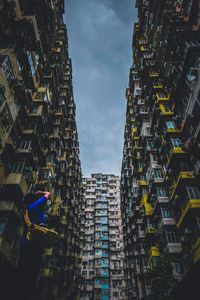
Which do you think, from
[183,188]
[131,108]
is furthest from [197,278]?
[131,108]

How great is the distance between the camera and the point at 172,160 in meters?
22.8

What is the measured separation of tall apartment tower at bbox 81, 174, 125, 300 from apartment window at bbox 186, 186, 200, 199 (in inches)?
1748

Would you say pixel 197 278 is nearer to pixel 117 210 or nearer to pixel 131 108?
pixel 131 108

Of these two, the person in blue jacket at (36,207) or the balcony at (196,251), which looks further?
the balcony at (196,251)

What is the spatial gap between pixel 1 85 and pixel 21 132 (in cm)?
636

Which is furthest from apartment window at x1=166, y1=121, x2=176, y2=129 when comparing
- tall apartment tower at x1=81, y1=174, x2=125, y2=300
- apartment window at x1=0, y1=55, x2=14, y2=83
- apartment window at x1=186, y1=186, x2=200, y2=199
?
tall apartment tower at x1=81, y1=174, x2=125, y2=300

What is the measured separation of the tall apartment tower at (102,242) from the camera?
53.2 m

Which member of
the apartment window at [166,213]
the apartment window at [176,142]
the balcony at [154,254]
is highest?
the apartment window at [176,142]

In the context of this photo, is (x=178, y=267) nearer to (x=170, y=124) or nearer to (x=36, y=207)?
(x=170, y=124)

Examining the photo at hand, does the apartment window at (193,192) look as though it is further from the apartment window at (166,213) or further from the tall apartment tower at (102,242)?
the tall apartment tower at (102,242)

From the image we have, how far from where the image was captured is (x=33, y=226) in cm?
1216

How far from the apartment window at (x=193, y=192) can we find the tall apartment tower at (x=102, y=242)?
146 ft

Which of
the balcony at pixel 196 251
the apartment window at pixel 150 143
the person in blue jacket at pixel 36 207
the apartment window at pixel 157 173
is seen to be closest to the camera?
the person in blue jacket at pixel 36 207

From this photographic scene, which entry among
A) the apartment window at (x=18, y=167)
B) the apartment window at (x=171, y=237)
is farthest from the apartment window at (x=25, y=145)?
the apartment window at (x=171, y=237)
